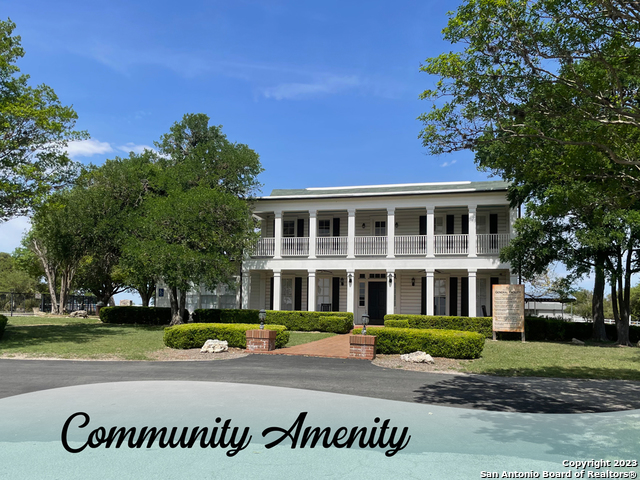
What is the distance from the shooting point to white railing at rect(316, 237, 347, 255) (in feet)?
85.0

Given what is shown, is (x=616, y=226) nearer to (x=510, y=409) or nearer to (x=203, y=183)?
(x=510, y=409)

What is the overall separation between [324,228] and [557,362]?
16069 mm

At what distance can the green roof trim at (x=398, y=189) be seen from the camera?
24.1 m

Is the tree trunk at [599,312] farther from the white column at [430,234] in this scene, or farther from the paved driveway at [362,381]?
the paved driveway at [362,381]

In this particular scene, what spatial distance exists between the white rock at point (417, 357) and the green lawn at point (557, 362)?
935 mm

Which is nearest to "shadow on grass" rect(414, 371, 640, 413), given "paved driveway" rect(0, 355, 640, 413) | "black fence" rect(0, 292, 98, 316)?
"paved driveway" rect(0, 355, 640, 413)

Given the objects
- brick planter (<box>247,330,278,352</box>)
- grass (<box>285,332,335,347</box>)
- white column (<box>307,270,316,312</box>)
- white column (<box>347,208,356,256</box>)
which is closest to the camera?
brick planter (<box>247,330,278,352</box>)

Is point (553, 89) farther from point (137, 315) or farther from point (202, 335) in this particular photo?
point (137, 315)

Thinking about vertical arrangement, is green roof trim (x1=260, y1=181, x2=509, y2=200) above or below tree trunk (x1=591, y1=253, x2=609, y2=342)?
above

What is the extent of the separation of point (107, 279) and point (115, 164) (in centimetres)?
1876

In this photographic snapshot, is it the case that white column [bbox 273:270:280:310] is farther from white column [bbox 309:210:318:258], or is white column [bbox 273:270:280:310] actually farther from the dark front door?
the dark front door

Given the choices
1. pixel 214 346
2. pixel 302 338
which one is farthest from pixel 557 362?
pixel 214 346

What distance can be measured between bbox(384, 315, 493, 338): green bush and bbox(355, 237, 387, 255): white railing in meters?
4.09

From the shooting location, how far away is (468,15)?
834cm
